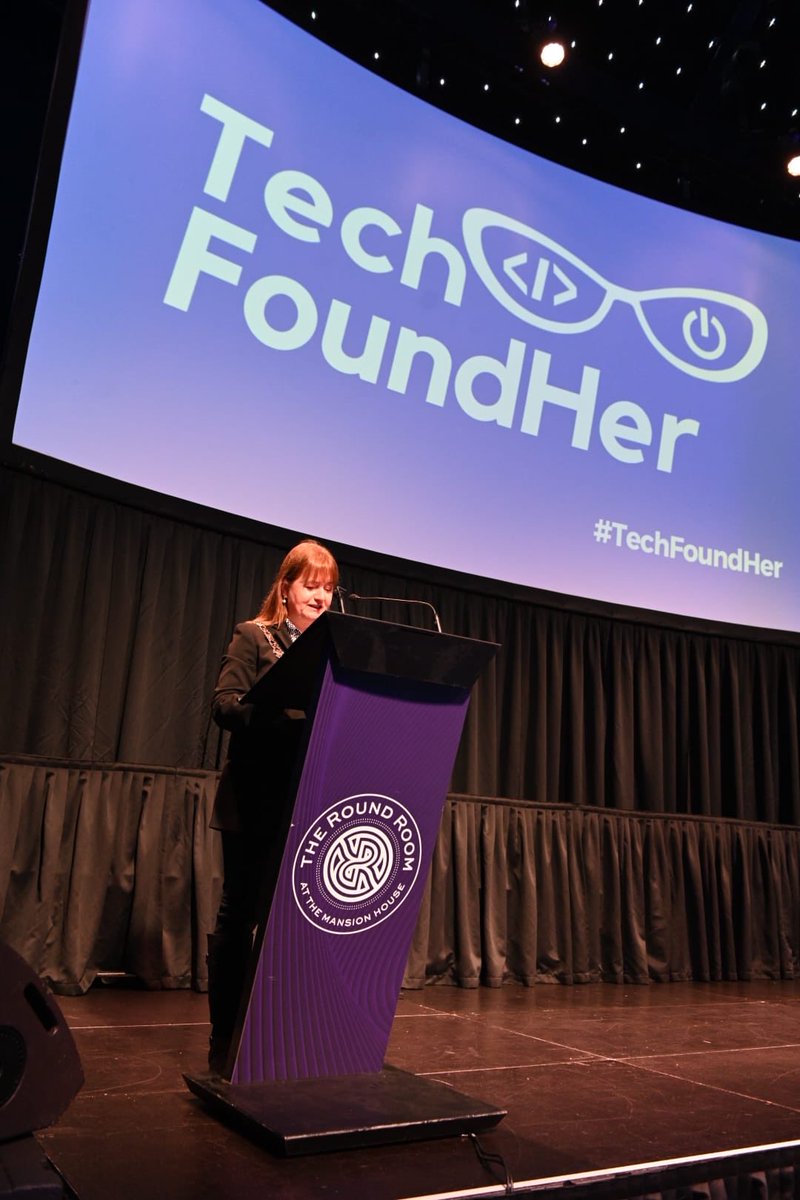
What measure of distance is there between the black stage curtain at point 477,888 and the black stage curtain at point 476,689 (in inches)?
5.5

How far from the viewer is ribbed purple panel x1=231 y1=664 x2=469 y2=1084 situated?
169 cm

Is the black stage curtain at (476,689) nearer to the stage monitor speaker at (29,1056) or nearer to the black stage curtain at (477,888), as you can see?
the black stage curtain at (477,888)

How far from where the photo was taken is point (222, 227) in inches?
138

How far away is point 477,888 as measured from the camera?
157 inches

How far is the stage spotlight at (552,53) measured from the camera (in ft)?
14.4

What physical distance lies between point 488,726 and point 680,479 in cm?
153

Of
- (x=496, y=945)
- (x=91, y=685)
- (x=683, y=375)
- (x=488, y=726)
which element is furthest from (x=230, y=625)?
(x=683, y=375)

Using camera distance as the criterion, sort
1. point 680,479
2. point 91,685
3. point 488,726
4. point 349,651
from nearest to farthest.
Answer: point 349,651, point 91,685, point 488,726, point 680,479

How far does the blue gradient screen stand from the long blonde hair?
1.28 m

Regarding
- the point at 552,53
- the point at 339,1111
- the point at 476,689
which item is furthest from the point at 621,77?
the point at 339,1111

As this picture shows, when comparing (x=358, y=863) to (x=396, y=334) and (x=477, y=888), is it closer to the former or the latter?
(x=477, y=888)

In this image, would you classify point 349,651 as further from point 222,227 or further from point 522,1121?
point 222,227

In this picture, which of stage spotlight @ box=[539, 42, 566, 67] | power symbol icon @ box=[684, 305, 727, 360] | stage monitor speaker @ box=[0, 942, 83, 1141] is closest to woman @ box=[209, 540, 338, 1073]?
stage monitor speaker @ box=[0, 942, 83, 1141]

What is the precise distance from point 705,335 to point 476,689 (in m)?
2.16
